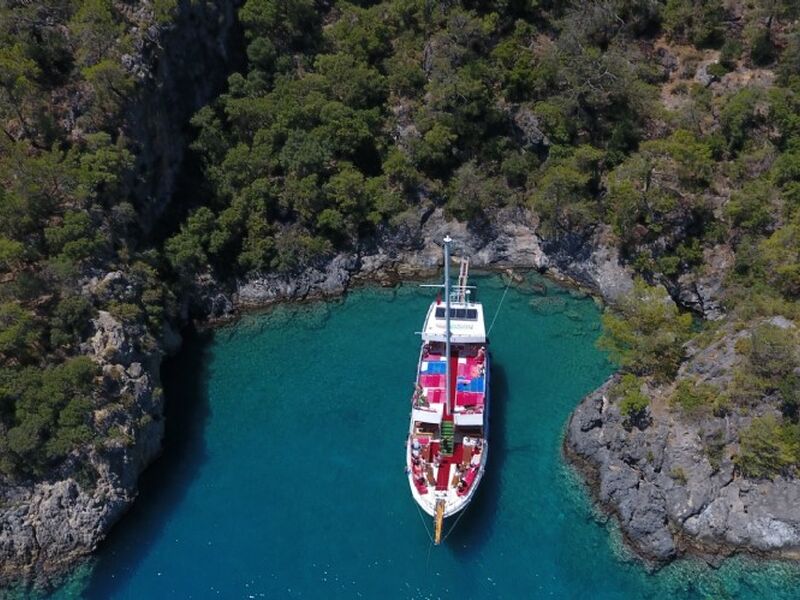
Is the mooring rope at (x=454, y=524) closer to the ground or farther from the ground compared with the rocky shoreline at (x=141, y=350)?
closer to the ground

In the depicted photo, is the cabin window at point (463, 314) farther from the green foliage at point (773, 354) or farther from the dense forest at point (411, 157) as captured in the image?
the green foliage at point (773, 354)

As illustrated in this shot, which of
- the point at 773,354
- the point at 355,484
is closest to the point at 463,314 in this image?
the point at 355,484

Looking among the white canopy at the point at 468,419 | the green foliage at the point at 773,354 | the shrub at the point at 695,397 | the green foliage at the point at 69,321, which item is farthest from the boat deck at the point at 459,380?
the green foliage at the point at 69,321

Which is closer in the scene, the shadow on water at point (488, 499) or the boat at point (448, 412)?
the shadow on water at point (488, 499)

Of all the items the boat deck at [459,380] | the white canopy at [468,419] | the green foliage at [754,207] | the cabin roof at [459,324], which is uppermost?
the green foliage at [754,207]

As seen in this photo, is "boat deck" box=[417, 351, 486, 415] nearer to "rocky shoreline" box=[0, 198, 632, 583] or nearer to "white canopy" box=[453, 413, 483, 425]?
"white canopy" box=[453, 413, 483, 425]

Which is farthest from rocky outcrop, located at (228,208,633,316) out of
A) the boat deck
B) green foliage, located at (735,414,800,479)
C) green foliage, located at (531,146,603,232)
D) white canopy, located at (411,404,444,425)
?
green foliage, located at (735,414,800,479)

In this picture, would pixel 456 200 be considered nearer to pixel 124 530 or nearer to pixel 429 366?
pixel 429 366

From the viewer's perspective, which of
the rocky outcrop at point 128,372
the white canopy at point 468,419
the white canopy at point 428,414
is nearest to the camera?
the rocky outcrop at point 128,372
